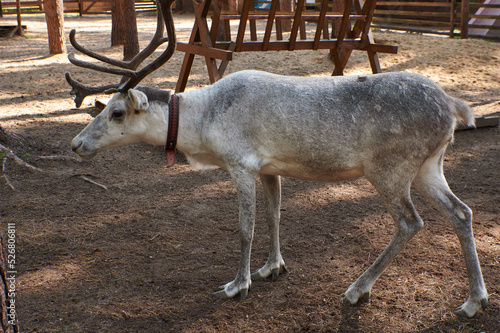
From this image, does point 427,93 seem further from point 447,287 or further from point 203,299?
point 203,299

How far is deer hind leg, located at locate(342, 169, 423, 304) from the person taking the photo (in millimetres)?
3400

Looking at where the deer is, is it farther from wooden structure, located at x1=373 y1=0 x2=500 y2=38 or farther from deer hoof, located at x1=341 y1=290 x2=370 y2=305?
wooden structure, located at x1=373 y1=0 x2=500 y2=38

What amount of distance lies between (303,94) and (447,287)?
1.96 meters

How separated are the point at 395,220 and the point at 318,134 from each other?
0.87 meters

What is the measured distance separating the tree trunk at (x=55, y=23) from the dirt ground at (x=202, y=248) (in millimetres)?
6007

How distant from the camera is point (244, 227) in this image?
366 cm

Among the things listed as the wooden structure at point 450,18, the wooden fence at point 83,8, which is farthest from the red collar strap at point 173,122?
the wooden fence at point 83,8

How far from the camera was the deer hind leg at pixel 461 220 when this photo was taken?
11.3 ft

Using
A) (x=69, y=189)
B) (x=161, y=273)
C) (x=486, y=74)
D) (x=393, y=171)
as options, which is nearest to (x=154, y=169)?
(x=69, y=189)

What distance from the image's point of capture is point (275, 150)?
11.6 feet

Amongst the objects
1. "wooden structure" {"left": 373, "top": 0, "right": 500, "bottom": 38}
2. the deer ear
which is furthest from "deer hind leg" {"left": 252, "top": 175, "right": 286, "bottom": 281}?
"wooden structure" {"left": 373, "top": 0, "right": 500, "bottom": 38}

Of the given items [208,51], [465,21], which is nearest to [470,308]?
[208,51]

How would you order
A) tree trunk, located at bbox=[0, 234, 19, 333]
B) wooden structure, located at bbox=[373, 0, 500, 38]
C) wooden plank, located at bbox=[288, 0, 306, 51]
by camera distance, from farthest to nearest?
wooden structure, located at bbox=[373, 0, 500, 38] → wooden plank, located at bbox=[288, 0, 306, 51] → tree trunk, located at bbox=[0, 234, 19, 333]

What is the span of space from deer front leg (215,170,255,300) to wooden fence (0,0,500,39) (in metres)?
13.9
